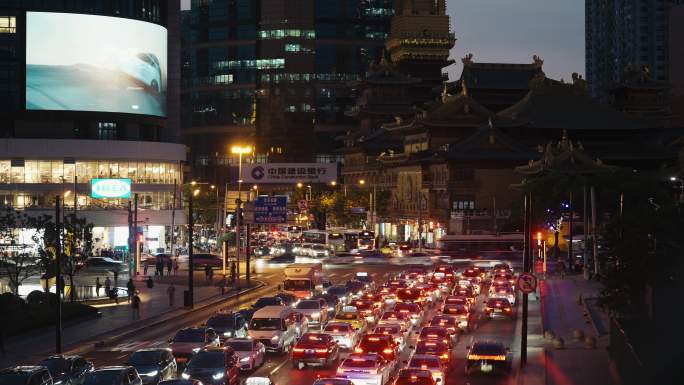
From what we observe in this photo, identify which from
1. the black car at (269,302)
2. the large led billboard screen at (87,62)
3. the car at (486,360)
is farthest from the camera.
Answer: the large led billboard screen at (87,62)

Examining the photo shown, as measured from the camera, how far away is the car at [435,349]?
137ft

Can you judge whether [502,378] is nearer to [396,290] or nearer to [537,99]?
[396,290]

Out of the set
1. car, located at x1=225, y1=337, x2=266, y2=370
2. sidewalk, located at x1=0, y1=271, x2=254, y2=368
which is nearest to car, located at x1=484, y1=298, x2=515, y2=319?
sidewalk, located at x1=0, y1=271, x2=254, y2=368

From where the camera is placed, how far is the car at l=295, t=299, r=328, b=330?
5359 cm

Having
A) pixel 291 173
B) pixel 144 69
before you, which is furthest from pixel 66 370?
Result: pixel 144 69

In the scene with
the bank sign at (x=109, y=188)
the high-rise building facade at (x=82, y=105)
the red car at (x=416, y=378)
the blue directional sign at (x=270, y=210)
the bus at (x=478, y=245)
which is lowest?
the red car at (x=416, y=378)

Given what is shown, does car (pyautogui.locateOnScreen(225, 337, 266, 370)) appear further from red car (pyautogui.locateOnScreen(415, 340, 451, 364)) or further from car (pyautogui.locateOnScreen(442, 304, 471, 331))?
car (pyautogui.locateOnScreen(442, 304, 471, 331))

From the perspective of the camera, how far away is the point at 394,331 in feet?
154

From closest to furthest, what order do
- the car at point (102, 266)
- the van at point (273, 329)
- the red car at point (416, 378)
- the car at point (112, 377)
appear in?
1. the car at point (112, 377)
2. the red car at point (416, 378)
3. the van at point (273, 329)
4. the car at point (102, 266)

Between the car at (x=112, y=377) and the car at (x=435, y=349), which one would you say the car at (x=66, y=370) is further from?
the car at (x=435, y=349)

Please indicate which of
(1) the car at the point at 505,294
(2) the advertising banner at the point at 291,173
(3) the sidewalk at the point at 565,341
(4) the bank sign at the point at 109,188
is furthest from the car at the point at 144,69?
(1) the car at the point at 505,294

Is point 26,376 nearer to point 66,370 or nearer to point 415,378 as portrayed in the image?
point 66,370

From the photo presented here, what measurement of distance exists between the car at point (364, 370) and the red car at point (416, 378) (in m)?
1.19

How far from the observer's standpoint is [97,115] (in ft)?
406
